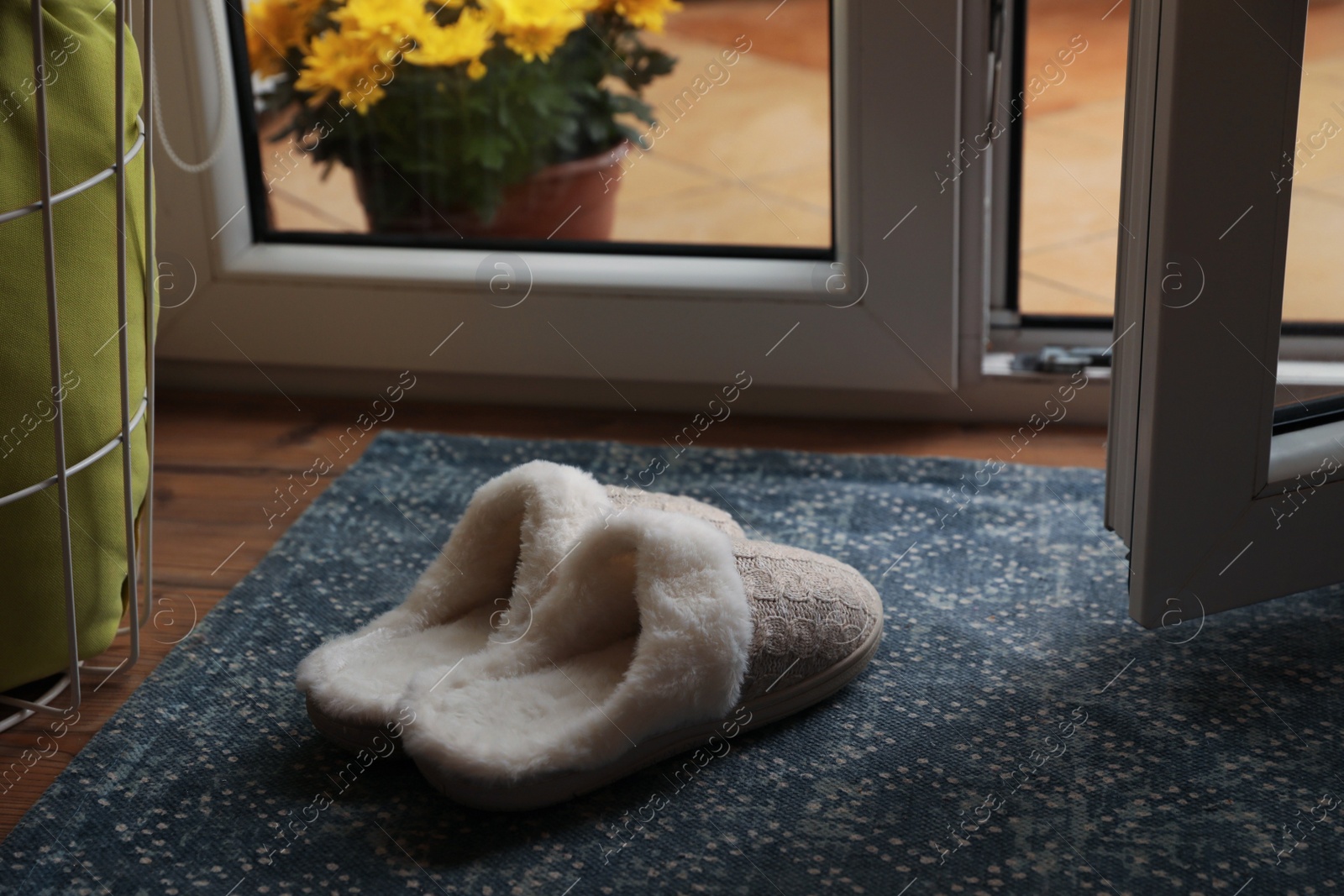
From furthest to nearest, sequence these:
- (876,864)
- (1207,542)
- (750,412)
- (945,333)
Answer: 1. (750,412)
2. (945,333)
3. (1207,542)
4. (876,864)

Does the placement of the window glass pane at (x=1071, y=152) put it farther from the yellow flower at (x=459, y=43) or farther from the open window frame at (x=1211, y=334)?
the yellow flower at (x=459, y=43)

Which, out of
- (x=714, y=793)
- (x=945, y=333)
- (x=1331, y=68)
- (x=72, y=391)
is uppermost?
(x=1331, y=68)

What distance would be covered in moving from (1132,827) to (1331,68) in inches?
17.5

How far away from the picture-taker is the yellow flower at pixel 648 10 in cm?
115

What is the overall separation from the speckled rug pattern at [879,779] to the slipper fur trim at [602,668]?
5cm

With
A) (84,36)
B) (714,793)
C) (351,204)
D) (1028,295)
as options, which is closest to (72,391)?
(84,36)

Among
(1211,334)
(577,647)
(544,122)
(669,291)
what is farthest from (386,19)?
(1211,334)

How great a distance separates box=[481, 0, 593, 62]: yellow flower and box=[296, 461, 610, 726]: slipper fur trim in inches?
21.5

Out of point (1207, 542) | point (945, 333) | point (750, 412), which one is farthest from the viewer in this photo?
point (750, 412)

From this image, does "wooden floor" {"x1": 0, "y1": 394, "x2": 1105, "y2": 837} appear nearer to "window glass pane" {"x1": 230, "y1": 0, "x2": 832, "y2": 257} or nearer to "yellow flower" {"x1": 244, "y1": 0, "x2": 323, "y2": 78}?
"window glass pane" {"x1": 230, "y1": 0, "x2": 832, "y2": 257}

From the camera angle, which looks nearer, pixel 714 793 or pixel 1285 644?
pixel 714 793

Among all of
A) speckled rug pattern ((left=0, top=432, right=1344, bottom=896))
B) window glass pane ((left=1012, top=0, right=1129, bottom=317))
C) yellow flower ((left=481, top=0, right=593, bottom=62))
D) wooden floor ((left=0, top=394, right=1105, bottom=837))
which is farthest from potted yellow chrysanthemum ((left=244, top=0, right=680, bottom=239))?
speckled rug pattern ((left=0, top=432, right=1344, bottom=896))

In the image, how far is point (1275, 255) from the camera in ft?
2.31

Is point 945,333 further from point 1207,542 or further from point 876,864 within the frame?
point 876,864
